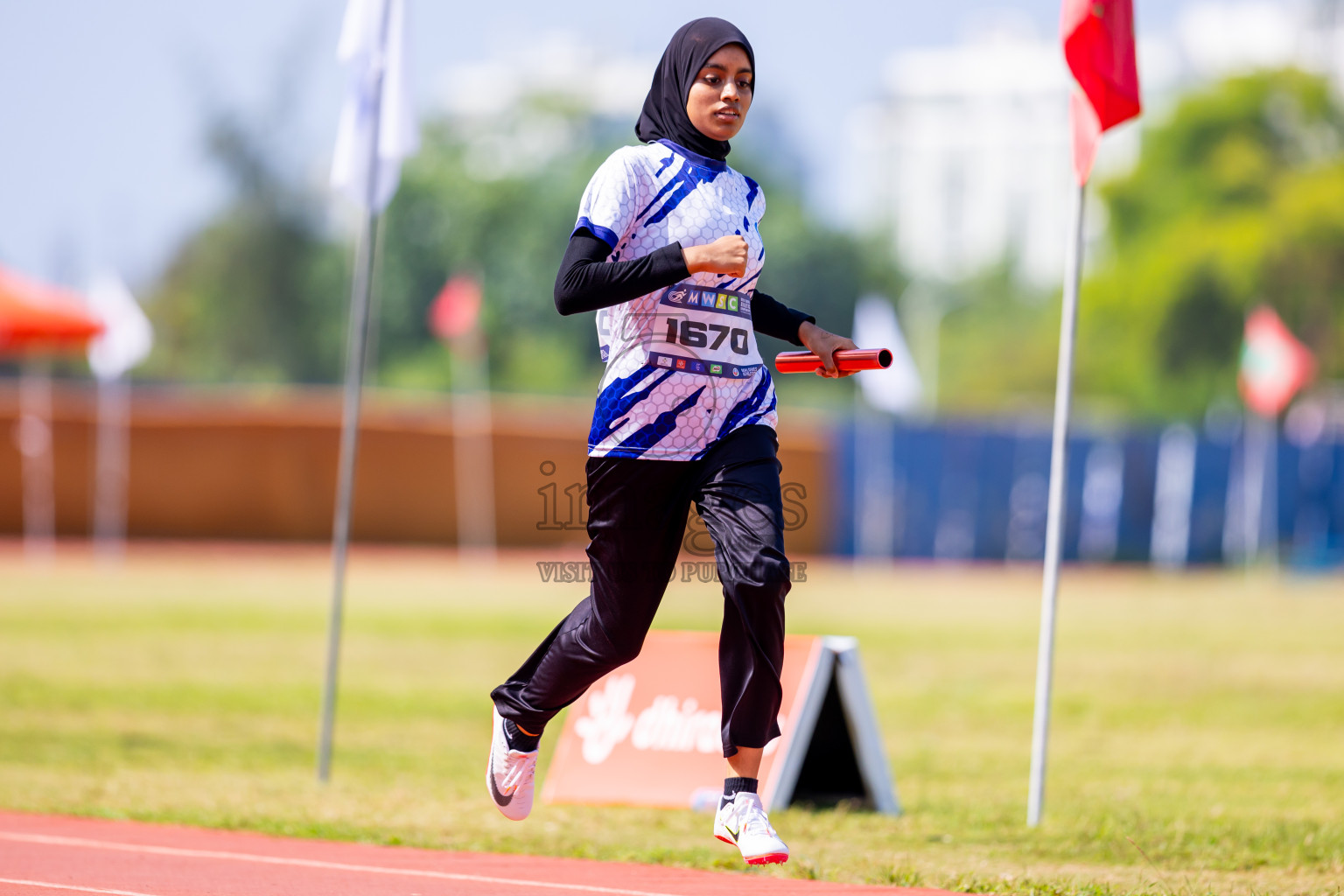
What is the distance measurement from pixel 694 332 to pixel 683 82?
705 millimetres

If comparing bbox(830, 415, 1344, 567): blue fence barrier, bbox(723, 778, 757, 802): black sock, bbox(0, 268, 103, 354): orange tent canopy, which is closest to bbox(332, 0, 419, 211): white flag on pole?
bbox(723, 778, 757, 802): black sock

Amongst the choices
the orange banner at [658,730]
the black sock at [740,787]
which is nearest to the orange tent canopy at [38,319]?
the orange banner at [658,730]

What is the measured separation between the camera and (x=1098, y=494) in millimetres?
30469

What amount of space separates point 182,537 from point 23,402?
376 cm

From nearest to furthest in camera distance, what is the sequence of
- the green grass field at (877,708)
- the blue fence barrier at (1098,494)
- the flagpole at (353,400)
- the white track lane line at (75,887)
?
the white track lane line at (75,887) → the green grass field at (877,708) → the flagpole at (353,400) → the blue fence barrier at (1098,494)

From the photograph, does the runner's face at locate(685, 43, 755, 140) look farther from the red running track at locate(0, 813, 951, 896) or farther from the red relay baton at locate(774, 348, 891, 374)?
the red running track at locate(0, 813, 951, 896)

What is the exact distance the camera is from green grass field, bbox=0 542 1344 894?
5895 mm

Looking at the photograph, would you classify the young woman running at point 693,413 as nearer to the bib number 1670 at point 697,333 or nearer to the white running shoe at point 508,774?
the bib number 1670 at point 697,333

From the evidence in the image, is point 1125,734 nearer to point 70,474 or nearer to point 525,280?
point 70,474

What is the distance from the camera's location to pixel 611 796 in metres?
6.95

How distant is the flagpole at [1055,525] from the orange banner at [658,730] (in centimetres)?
93

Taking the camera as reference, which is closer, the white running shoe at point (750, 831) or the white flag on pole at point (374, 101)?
the white running shoe at point (750, 831)

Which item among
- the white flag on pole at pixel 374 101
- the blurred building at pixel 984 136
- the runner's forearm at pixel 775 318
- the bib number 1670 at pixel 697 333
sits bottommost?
the bib number 1670 at pixel 697 333

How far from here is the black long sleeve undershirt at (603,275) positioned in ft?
13.9
